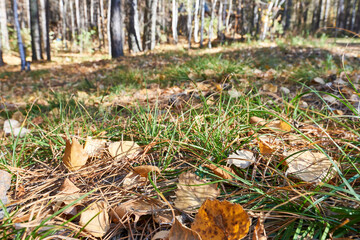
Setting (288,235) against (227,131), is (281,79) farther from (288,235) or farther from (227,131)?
(288,235)

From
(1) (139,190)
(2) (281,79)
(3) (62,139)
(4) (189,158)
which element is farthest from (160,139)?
(2) (281,79)

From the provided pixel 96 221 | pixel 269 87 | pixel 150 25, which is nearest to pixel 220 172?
pixel 96 221

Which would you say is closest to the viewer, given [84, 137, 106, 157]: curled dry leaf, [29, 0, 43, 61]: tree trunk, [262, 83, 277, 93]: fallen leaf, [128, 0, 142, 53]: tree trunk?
[84, 137, 106, 157]: curled dry leaf

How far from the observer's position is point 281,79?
2.86 meters

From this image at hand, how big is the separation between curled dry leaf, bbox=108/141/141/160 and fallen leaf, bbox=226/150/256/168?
47 cm

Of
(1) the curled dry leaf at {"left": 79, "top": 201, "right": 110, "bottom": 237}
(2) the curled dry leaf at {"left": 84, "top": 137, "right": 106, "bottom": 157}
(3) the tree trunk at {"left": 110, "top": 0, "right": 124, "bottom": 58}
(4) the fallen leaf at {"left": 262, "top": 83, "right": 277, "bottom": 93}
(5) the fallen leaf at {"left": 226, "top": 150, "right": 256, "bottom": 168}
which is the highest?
(3) the tree trunk at {"left": 110, "top": 0, "right": 124, "bottom": 58}

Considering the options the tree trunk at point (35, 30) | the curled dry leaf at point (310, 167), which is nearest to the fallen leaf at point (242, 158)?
the curled dry leaf at point (310, 167)

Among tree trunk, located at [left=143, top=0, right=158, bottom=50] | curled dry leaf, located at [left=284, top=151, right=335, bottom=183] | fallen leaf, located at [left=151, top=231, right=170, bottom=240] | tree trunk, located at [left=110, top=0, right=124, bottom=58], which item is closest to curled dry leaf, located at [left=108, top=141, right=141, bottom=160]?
fallen leaf, located at [left=151, top=231, right=170, bottom=240]

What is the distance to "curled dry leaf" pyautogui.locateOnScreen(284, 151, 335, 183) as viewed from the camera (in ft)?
2.81

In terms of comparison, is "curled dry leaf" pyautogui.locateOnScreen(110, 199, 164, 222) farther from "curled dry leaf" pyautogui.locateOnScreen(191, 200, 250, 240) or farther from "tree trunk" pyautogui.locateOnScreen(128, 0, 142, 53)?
"tree trunk" pyautogui.locateOnScreen(128, 0, 142, 53)

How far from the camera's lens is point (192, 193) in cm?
85

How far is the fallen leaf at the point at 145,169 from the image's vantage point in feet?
3.24

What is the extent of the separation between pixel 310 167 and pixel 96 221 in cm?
80

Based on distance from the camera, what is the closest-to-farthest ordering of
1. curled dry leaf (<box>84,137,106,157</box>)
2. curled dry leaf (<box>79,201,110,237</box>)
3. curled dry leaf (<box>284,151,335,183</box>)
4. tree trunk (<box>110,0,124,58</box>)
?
curled dry leaf (<box>79,201,110,237</box>) < curled dry leaf (<box>284,151,335,183</box>) < curled dry leaf (<box>84,137,106,157</box>) < tree trunk (<box>110,0,124,58</box>)
